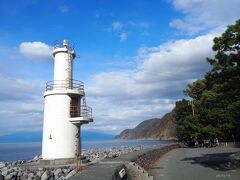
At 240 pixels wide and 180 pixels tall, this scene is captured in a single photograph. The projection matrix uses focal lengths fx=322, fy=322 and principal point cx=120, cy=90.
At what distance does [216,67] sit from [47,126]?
467 inches

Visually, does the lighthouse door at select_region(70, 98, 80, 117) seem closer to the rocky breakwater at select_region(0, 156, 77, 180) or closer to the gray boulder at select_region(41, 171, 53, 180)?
the rocky breakwater at select_region(0, 156, 77, 180)

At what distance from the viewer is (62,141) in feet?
71.7

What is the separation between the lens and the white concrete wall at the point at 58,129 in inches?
859

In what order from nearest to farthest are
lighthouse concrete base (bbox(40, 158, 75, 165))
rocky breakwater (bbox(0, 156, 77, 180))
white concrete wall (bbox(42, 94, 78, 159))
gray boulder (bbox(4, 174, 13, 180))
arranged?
rocky breakwater (bbox(0, 156, 77, 180)) < gray boulder (bbox(4, 174, 13, 180)) < lighthouse concrete base (bbox(40, 158, 75, 165)) < white concrete wall (bbox(42, 94, 78, 159))

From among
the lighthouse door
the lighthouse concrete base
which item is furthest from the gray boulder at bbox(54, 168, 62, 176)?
the lighthouse door

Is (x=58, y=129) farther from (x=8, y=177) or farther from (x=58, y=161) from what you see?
(x=8, y=177)

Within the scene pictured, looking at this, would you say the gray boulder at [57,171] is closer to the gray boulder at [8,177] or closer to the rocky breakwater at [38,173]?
the rocky breakwater at [38,173]

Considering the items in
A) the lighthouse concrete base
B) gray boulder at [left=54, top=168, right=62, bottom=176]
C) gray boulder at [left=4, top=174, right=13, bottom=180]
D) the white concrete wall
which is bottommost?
gray boulder at [left=4, top=174, right=13, bottom=180]

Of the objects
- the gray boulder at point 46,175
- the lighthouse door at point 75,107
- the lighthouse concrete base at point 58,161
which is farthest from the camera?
the lighthouse door at point 75,107

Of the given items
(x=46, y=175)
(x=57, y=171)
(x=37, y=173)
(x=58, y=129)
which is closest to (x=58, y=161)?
(x=58, y=129)

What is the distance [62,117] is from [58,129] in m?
0.85

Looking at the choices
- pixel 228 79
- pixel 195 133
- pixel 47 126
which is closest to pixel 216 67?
pixel 228 79

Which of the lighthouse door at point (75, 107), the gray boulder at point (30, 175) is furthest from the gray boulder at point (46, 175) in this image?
the lighthouse door at point (75, 107)

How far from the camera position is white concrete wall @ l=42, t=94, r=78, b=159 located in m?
21.8
